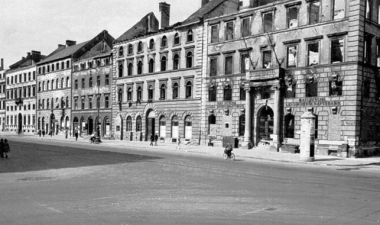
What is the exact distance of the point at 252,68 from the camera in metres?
40.6

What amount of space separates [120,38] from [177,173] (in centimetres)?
4275

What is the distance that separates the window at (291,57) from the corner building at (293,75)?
9cm

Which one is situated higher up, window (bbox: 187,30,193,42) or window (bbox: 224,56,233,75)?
window (bbox: 187,30,193,42)

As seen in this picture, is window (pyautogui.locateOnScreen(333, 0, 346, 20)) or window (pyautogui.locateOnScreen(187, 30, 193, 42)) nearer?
window (pyautogui.locateOnScreen(333, 0, 346, 20))

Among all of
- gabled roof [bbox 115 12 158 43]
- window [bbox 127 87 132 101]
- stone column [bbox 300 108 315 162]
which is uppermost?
gabled roof [bbox 115 12 158 43]

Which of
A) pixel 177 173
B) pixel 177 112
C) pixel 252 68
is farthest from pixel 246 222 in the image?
pixel 177 112

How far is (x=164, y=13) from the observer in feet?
185

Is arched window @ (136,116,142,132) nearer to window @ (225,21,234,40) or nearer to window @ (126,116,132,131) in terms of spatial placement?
window @ (126,116,132,131)

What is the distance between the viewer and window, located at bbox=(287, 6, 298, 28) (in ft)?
123

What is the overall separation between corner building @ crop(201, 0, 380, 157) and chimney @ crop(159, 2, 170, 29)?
12.3m

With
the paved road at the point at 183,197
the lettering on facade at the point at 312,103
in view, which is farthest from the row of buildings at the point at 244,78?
the paved road at the point at 183,197

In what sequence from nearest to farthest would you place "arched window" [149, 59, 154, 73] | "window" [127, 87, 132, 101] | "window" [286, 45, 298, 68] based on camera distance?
"window" [286, 45, 298, 68]
"arched window" [149, 59, 154, 73]
"window" [127, 87, 132, 101]

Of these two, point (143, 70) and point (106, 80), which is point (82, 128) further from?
point (143, 70)

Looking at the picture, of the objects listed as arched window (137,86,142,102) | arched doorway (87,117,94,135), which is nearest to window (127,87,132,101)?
arched window (137,86,142,102)
